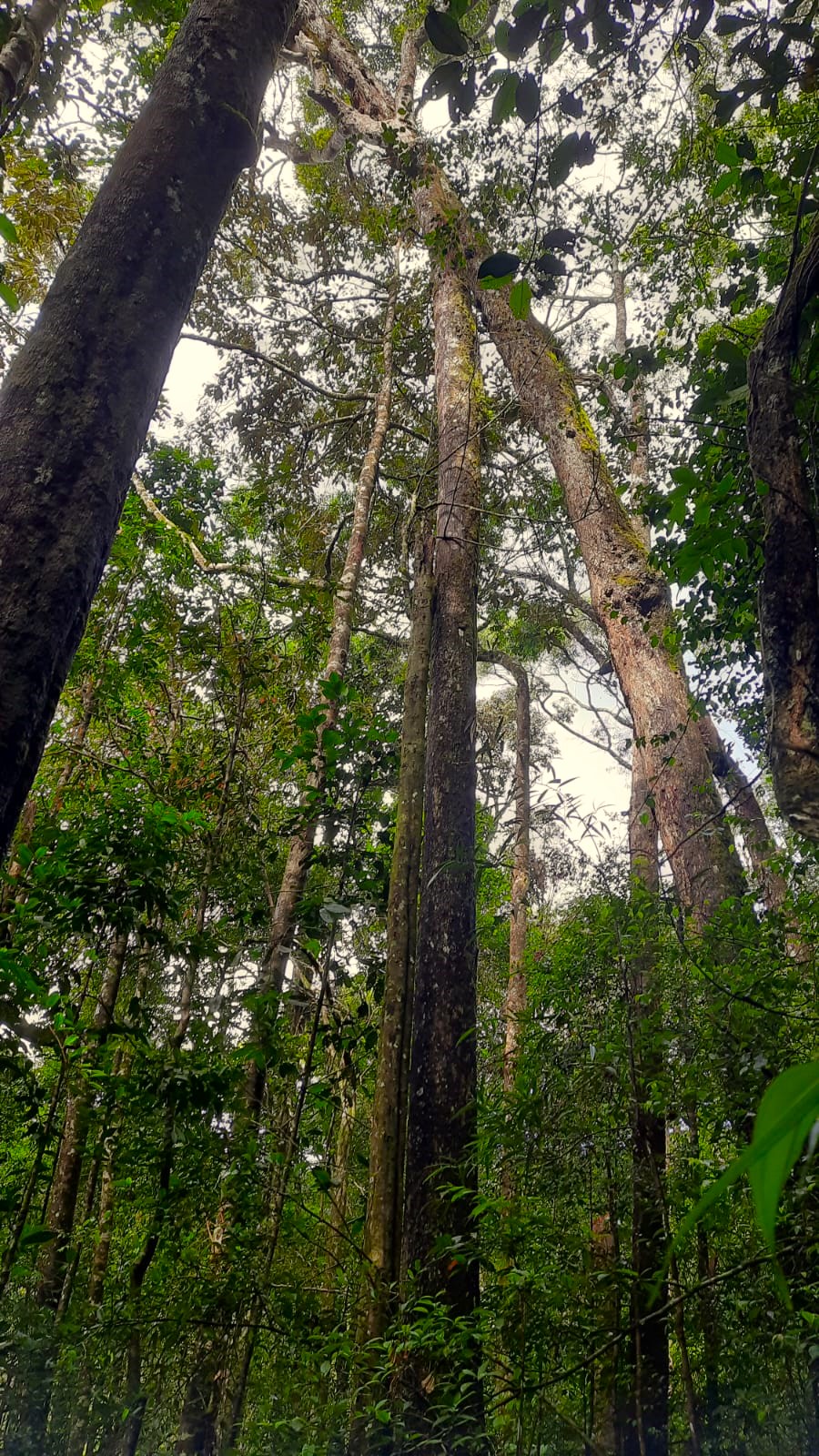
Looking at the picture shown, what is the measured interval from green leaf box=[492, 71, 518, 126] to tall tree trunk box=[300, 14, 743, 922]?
2.20 metres

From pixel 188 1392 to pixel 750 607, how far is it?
417cm

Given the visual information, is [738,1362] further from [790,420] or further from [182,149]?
[182,149]

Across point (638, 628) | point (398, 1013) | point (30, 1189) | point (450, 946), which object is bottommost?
point (30, 1189)

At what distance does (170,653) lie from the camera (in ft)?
19.7

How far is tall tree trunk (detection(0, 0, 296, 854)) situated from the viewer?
139 centimetres

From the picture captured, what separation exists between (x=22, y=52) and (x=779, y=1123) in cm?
408

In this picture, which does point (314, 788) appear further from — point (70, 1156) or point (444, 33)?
point (70, 1156)

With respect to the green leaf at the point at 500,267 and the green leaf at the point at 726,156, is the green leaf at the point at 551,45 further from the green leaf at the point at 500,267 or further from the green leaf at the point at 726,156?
the green leaf at the point at 500,267

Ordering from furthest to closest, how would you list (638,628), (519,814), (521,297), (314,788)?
(519,814) → (638,628) → (314,788) → (521,297)

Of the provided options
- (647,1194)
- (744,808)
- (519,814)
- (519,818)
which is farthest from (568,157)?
(519,814)

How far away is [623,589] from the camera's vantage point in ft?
17.9

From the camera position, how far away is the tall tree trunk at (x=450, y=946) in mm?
3186

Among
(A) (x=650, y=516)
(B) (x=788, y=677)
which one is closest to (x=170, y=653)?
(A) (x=650, y=516)

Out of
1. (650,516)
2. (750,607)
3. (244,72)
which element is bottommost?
(244,72)
